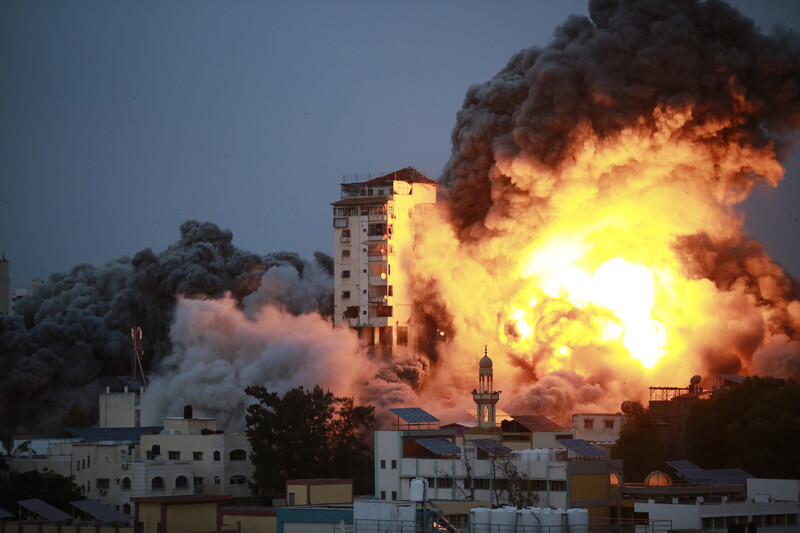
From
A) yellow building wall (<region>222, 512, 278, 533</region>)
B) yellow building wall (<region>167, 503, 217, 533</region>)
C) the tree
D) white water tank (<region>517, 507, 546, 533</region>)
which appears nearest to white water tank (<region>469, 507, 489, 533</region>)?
white water tank (<region>517, 507, 546, 533</region>)

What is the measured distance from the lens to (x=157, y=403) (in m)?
109

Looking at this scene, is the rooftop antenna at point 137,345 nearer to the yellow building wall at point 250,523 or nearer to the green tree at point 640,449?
the green tree at point 640,449

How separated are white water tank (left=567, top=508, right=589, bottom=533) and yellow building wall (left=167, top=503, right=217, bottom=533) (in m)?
16.9

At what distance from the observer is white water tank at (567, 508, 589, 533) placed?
2215 inches

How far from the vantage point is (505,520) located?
56.4m

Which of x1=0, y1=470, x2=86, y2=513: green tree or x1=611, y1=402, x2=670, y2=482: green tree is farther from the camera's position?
x1=611, y1=402, x2=670, y2=482: green tree

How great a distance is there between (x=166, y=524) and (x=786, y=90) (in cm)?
5216

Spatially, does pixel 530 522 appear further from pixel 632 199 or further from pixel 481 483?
pixel 632 199

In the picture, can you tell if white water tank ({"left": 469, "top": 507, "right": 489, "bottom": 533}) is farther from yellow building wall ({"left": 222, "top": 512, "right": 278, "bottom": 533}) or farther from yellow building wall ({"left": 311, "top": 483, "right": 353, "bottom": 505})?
yellow building wall ({"left": 311, "top": 483, "right": 353, "bottom": 505})

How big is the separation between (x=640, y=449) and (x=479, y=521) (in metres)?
30.5

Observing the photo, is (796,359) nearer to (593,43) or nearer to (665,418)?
(665,418)

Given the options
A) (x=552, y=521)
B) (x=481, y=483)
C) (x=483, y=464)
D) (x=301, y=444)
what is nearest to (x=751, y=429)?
(x=483, y=464)

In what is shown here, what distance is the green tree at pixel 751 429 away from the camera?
8175cm

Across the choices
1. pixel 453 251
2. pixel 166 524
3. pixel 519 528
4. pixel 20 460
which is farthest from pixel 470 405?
pixel 519 528
